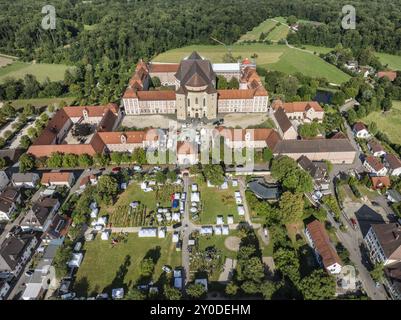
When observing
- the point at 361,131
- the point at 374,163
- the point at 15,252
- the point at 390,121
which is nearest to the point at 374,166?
the point at 374,163

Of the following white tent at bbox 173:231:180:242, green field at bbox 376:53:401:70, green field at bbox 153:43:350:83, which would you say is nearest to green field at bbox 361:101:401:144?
green field at bbox 153:43:350:83

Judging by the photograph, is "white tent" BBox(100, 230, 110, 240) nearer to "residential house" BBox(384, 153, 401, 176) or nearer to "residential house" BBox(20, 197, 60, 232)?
"residential house" BBox(20, 197, 60, 232)

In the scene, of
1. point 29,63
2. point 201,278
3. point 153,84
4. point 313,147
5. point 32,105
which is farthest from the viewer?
point 29,63

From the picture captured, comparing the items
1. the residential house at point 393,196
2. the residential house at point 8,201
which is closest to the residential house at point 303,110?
the residential house at point 393,196

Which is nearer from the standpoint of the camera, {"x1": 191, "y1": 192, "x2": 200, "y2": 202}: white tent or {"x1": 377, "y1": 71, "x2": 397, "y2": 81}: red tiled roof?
{"x1": 191, "y1": 192, "x2": 200, "y2": 202}: white tent

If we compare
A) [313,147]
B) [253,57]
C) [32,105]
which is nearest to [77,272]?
[313,147]

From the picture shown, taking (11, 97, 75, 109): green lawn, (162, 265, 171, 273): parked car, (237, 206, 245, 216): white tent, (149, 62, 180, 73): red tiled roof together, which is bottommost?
(162, 265, 171, 273): parked car
